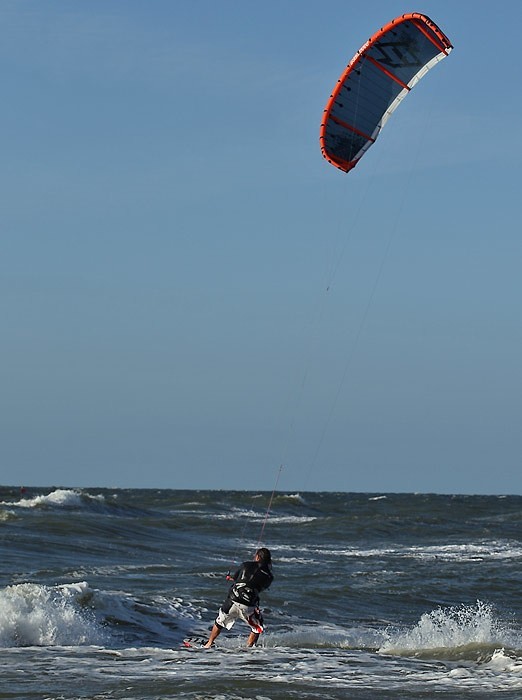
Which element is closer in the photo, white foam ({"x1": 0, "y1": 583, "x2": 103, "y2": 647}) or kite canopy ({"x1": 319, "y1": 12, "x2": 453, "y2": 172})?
white foam ({"x1": 0, "y1": 583, "x2": 103, "y2": 647})

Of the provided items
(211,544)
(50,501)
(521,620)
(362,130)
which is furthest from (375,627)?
(50,501)

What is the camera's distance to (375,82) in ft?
55.1

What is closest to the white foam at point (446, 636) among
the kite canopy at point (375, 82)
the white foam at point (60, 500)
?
the kite canopy at point (375, 82)

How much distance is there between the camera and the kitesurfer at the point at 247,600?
1270cm

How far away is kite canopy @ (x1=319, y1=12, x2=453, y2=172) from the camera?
16375 millimetres

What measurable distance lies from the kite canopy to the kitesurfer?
6699 mm

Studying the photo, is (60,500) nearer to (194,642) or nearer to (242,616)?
(194,642)

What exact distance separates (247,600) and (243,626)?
2439mm

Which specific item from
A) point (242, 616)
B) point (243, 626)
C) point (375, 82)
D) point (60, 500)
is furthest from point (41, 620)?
point (60, 500)

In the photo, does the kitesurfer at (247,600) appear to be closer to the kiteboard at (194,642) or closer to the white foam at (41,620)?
the kiteboard at (194,642)

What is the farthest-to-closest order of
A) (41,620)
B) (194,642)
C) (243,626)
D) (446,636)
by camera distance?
(243,626) < (446,636) < (194,642) < (41,620)

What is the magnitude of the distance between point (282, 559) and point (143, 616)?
10.5m

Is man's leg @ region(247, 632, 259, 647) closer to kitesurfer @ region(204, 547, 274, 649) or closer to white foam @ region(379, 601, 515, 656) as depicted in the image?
kitesurfer @ region(204, 547, 274, 649)

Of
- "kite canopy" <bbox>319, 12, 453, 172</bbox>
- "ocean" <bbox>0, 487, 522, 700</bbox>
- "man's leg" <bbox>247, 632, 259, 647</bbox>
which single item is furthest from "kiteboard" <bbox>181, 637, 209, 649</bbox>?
"kite canopy" <bbox>319, 12, 453, 172</bbox>
